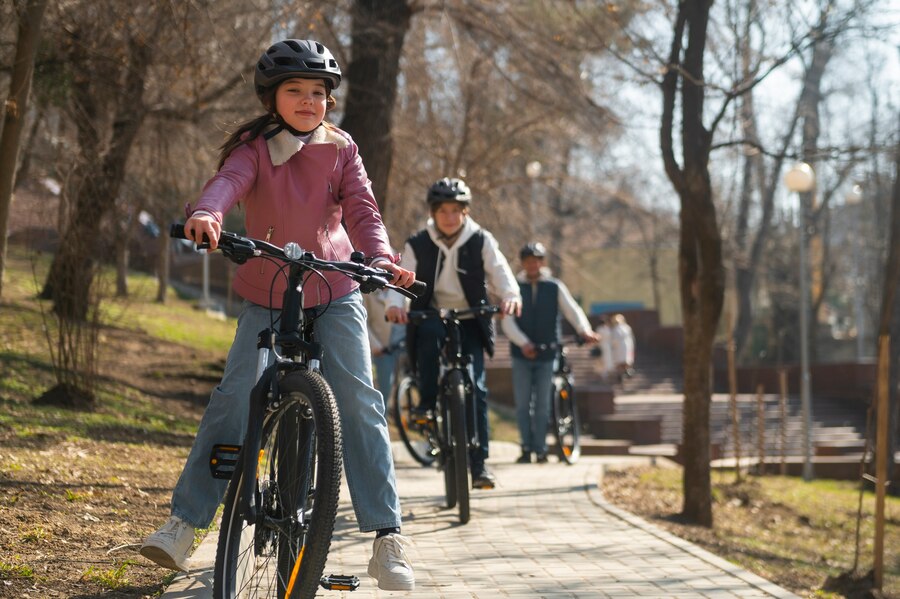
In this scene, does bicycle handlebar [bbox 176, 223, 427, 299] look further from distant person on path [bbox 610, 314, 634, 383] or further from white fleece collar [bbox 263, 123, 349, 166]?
distant person on path [bbox 610, 314, 634, 383]

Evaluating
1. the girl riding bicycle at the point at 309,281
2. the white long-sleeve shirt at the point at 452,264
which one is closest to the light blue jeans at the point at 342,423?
the girl riding bicycle at the point at 309,281

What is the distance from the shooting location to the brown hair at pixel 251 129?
14.7 feet

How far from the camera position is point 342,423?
435 centimetres

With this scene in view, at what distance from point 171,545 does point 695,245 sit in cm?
677

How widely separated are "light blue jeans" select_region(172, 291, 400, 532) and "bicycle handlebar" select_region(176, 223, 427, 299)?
22cm

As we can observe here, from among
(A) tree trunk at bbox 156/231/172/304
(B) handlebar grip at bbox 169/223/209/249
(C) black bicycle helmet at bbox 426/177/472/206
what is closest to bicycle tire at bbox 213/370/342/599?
(B) handlebar grip at bbox 169/223/209/249

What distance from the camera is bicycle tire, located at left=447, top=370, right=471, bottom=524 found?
7.29m

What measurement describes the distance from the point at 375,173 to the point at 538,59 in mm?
2108

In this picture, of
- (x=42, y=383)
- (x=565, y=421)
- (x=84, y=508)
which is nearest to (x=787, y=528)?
(x=565, y=421)

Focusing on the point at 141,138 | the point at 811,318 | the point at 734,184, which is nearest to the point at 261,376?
the point at 141,138

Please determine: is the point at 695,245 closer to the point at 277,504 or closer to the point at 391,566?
the point at 391,566

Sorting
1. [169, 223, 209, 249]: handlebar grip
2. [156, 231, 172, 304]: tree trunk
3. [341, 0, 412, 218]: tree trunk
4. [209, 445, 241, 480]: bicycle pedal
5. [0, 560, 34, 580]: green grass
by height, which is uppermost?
[341, 0, 412, 218]: tree trunk

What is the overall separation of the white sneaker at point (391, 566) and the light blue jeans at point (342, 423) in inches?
2.5

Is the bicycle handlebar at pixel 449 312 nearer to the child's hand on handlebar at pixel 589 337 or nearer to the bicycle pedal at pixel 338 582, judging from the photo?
the bicycle pedal at pixel 338 582
